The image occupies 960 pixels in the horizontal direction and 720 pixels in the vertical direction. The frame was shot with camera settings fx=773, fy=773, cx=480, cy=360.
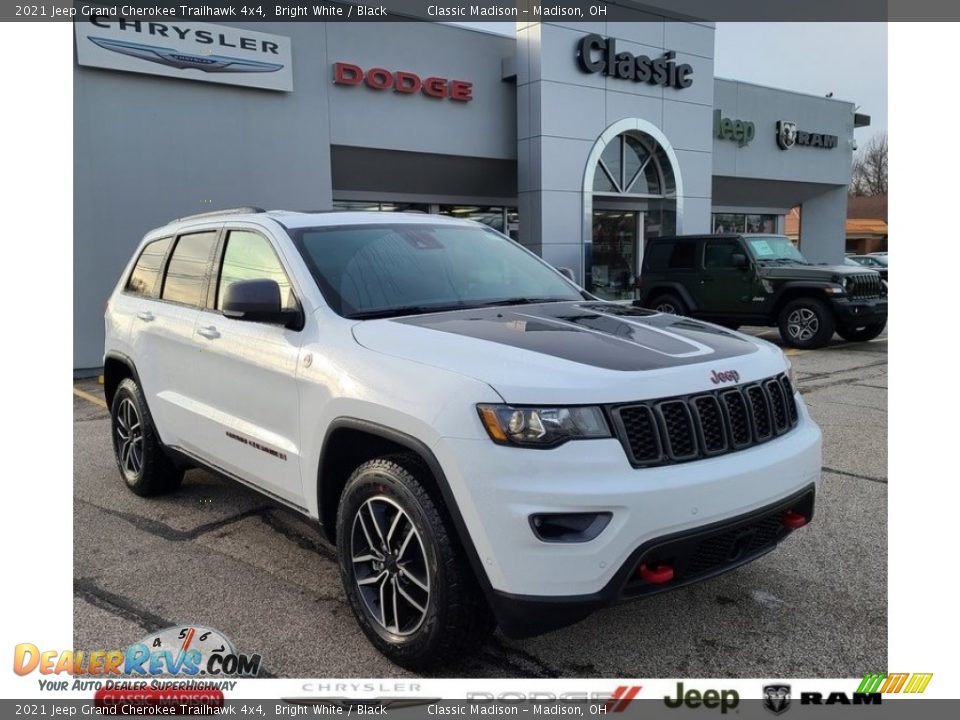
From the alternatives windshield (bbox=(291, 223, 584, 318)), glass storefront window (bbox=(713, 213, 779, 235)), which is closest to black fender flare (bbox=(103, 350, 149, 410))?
windshield (bbox=(291, 223, 584, 318))

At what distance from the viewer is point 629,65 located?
648 inches

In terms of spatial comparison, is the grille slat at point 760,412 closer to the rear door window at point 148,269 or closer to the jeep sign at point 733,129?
the rear door window at point 148,269

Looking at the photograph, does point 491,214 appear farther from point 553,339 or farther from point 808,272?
point 553,339

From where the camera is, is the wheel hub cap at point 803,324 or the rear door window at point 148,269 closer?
the rear door window at point 148,269

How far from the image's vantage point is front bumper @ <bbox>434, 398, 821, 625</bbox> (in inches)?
101

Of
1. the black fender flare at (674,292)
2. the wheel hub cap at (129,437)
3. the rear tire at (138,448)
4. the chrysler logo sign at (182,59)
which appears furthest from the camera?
the black fender flare at (674,292)

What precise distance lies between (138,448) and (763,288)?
10.3 m

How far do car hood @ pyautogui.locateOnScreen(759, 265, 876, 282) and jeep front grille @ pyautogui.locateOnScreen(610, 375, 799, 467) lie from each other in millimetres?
9917

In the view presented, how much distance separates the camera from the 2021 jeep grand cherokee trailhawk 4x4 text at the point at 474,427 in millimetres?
2598

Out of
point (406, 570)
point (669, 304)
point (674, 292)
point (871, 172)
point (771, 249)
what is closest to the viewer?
point (406, 570)

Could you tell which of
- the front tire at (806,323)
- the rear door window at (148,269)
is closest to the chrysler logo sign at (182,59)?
the rear door window at (148,269)

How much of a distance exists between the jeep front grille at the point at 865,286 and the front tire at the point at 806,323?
509 mm

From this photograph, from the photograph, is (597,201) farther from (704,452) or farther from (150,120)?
(704,452)

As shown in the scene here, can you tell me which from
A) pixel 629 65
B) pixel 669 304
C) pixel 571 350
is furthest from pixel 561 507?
pixel 629 65
